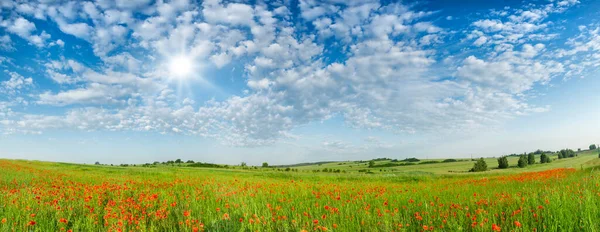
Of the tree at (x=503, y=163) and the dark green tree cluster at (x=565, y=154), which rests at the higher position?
the dark green tree cluster at (x=565, y=154)

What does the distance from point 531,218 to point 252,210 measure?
199 inches

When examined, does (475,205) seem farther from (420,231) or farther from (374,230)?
(374,230)

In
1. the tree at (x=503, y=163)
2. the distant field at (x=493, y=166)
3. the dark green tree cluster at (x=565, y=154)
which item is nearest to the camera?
the distant field at (x=493, y=166)

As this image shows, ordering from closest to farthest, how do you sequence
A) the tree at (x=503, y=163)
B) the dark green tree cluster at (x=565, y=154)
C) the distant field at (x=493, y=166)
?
the distant field at (x=493, y=166) → the tree at (x=503, y=163) → the dark green tree cluster at (x=565, y=154)

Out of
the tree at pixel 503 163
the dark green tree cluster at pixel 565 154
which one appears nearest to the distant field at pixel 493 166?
the tree at pixel 503 163

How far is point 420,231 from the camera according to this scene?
492 cm

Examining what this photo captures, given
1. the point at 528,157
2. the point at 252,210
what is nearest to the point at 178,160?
the point at 252,210

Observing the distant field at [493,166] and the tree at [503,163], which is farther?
the tree at [503,163]

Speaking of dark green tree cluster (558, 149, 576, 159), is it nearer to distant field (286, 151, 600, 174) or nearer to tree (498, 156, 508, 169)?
distant field (286, 151, 600, 174)

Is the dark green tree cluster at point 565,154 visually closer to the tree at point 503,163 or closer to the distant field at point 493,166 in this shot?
the distant field at point 493,166

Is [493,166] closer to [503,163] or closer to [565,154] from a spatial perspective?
[503,163]

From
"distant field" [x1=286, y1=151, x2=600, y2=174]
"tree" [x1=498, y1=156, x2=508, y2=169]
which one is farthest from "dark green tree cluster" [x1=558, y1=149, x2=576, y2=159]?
"tree" [x1=498, y1=156, x2=508, y2=169]

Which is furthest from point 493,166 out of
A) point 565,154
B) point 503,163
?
point 565,154

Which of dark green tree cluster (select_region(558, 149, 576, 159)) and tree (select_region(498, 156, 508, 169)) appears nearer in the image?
tree (select_region(498, 156, 508, 169))
